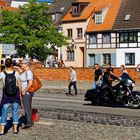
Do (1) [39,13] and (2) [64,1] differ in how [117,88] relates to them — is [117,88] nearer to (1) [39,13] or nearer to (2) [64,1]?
(1) [39,13]

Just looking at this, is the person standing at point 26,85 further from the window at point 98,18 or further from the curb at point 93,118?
the window at point 98,18

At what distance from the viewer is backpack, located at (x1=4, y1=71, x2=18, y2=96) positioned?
38.7ft

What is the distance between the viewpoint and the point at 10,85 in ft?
38.7

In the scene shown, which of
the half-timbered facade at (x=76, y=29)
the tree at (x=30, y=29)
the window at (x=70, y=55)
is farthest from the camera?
the window at (x=70, y=55)

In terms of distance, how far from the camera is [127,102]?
20984 millimetres

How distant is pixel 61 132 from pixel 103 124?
6.05 feet

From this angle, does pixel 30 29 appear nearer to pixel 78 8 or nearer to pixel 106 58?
pixel 106 58

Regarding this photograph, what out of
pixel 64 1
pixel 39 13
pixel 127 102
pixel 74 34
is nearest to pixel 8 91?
pixel 127 102

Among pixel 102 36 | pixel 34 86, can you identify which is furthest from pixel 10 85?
pixel 102 36

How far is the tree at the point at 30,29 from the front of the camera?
193ft

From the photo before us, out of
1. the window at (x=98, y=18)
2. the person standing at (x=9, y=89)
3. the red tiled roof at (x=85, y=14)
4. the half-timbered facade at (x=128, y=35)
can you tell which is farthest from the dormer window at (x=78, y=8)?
the person standing at (x=9, y=89)

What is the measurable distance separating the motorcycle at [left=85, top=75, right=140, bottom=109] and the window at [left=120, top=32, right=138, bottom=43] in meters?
42.5

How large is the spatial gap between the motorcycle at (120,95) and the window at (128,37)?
42508 millimetres

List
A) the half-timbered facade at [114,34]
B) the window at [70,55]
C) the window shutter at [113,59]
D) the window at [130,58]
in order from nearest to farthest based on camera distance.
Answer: the window at [130,58]
the half-timbered facade at [114,34]
the window shutter at [113,59]
the window at [70,55]
